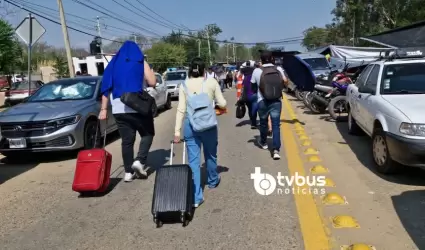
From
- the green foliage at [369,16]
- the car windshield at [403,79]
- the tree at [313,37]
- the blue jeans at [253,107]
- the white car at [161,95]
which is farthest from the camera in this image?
the tree at [313,37]

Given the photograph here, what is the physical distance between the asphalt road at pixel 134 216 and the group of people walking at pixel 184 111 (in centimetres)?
37

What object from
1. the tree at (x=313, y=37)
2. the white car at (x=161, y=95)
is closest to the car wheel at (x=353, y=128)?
the white car at (x=161, y=95)

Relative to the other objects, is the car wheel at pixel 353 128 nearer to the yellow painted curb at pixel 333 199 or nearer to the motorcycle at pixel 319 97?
the motorcycle at pixel 319 97

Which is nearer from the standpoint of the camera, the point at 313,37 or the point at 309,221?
the point at 309,221

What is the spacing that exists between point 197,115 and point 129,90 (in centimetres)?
134

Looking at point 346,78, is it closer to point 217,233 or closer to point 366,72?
point 366,72

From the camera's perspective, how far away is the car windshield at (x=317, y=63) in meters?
19.3

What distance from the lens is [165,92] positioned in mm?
15914

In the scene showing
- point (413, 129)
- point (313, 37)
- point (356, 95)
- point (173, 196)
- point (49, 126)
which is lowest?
point (173, 196)

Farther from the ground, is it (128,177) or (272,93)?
(272,93)

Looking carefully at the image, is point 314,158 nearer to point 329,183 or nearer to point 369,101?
point 369,101

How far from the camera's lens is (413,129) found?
15.8ft

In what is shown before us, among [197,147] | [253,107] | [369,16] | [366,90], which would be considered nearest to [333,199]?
[197,147]

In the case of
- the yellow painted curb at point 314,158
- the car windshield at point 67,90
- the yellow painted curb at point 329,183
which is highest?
the car windshield at point 67,90
